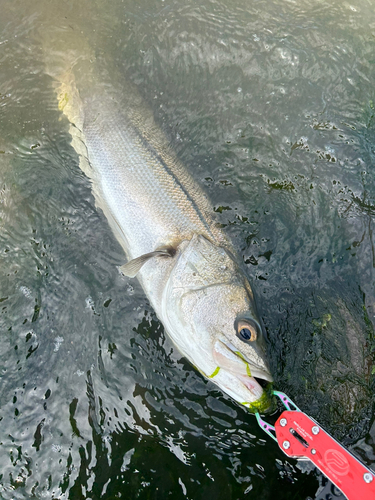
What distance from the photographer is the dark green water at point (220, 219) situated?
10.6 feet

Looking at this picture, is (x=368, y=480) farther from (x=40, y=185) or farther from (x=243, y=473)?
(x=40, y=185)

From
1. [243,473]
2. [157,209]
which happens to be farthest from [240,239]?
[243,473]

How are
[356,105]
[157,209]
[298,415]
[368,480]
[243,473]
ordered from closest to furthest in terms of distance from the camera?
[368,480]
[298,415]
[243,473]
[157,209]
[356,105]

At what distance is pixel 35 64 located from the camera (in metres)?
4.34

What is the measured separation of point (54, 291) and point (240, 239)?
192 centimetres

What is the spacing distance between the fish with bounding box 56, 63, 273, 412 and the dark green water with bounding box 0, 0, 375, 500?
1.13ft

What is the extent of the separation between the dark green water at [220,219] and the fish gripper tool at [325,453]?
576mm

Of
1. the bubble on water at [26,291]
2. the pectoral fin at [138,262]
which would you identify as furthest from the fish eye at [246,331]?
the bubble on water at [26,291]

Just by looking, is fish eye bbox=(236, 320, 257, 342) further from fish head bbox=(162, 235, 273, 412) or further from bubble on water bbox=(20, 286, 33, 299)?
bubble on water bbox=(20, 286, 33, 299)

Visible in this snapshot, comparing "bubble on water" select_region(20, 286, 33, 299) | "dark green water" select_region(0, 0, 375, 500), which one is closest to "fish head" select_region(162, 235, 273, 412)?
"dark green water" select_region(0, 0, 375, 500)

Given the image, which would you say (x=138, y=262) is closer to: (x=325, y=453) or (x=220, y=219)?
(x=220, y=219)

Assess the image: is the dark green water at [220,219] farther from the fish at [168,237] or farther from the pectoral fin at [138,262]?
the pectoral fin at [138,262]

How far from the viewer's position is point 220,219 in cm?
384

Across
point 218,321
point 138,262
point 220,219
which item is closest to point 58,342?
point 138,262
